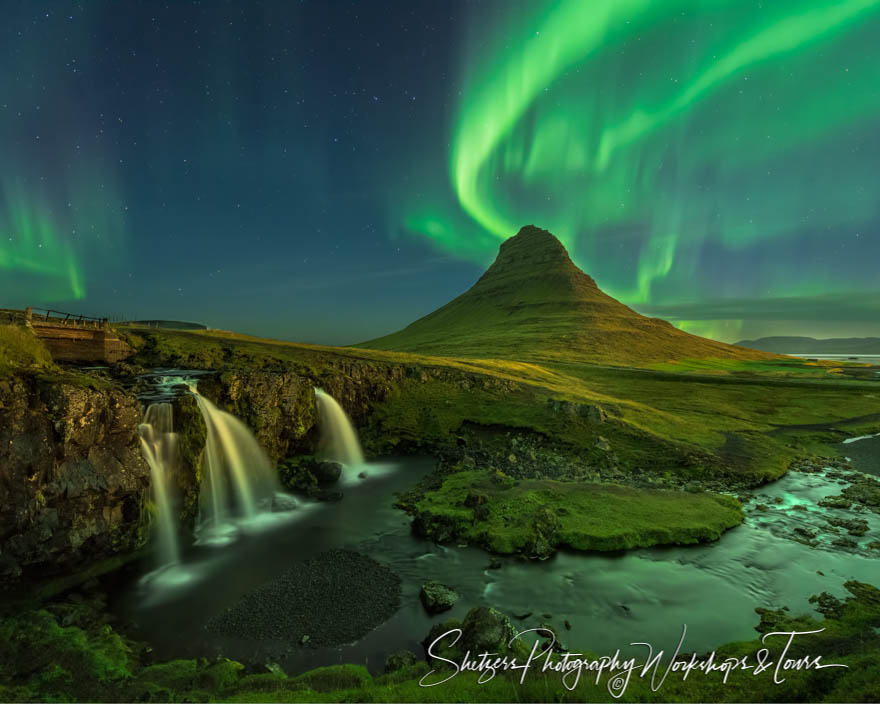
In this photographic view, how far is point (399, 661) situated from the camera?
45.9 ft

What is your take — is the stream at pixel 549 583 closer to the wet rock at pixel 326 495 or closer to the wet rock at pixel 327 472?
the wet rock at pixel 326 495

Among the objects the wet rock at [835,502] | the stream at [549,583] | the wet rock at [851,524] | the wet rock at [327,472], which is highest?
the wet rock at [327,472]

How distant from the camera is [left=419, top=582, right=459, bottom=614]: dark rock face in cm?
1780

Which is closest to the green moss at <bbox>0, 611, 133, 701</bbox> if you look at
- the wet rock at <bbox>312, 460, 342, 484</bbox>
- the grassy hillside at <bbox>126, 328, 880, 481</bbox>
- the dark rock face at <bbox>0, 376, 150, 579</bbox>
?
the dark rock face at <bbox>0, 376, 150, 579</bbox>

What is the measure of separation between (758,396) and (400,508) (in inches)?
3543

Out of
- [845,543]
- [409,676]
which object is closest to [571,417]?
[845,543]

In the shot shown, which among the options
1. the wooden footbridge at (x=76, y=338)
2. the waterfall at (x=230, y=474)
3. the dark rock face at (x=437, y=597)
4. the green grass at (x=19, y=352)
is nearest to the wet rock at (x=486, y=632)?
the dark rock face at (x=437, y=597)

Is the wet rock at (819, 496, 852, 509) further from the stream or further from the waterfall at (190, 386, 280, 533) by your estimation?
the waterfall at (190, 386, 280, 533)

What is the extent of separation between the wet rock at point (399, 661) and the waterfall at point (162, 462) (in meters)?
16.2

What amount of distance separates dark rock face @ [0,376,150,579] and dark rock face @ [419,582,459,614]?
689 inches

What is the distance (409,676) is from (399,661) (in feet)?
4.96

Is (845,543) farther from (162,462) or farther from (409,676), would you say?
(162,462)

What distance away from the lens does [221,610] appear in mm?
17891

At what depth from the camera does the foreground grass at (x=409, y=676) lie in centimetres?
1025
